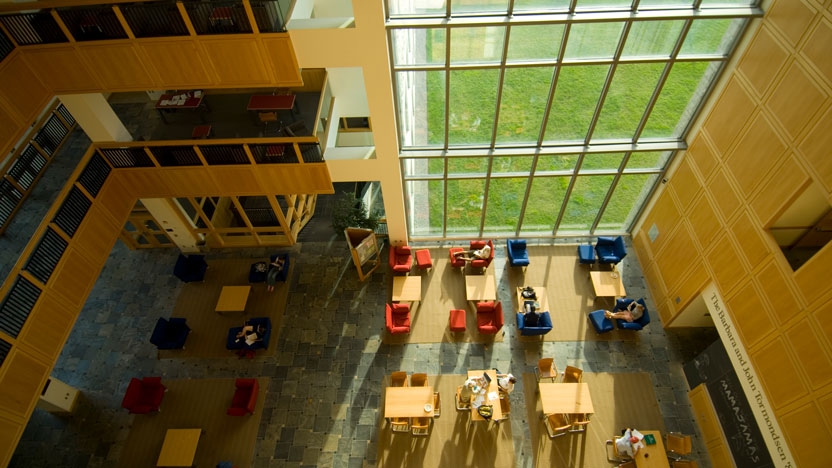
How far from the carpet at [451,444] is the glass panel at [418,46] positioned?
804 centimetres

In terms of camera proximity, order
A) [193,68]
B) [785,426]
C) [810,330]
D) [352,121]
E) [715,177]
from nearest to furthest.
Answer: [810,330]
[785,426]
[193,68]
[715,177]
[352,121]

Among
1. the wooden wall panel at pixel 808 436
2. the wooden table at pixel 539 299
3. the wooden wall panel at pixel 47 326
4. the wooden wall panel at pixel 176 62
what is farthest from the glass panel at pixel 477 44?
the wooden wall panel at pixel 47 326

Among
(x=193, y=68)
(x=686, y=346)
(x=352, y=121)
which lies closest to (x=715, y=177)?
(x=686, y=346)

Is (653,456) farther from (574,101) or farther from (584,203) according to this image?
(574,101)

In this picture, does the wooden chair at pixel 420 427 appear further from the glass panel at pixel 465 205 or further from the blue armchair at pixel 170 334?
the blue armchair at pixel 170 334

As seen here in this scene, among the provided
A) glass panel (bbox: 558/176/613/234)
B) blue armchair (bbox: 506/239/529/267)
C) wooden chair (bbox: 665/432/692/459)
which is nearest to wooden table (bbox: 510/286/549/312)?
blue armchair (bbox: 506/239/529/267)

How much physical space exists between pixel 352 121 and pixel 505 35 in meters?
6.30

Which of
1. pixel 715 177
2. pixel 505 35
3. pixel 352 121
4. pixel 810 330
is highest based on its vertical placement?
pixel 352 121

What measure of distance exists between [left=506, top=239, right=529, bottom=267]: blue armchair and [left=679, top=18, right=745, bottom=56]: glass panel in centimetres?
609

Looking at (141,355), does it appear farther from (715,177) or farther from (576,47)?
(715,177)

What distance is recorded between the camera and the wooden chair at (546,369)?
36.5 feet

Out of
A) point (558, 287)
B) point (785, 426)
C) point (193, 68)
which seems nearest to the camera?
point (785, 426)

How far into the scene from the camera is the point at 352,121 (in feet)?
47.1

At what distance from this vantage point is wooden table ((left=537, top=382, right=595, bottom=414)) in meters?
10.3
